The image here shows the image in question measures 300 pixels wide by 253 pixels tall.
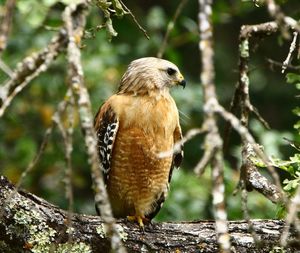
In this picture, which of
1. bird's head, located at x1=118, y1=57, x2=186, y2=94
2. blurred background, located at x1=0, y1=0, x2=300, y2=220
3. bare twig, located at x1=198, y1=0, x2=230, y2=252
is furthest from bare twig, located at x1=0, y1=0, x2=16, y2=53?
blurred background, located at x1=0, y1=0, x2=300, y2=220

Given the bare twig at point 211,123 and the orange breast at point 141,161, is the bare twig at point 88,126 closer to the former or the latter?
the bare twig at point 211,123

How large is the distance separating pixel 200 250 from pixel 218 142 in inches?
78.5

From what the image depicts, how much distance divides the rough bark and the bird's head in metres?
1.22

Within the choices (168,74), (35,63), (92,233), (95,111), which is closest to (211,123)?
(35,63)

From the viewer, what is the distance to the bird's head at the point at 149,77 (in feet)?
17.8

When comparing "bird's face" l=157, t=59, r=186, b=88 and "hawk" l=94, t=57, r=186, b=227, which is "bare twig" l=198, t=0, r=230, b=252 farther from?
"bird's face" l=157, t=59, r=186, b=88

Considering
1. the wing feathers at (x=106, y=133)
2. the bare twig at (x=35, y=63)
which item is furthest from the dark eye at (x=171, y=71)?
the bare twig at (x=35, y=63)

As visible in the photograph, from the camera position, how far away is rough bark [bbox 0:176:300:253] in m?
3.99

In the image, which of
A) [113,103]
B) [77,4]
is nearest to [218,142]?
→ [77,4]

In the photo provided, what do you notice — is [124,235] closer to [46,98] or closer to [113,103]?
[113,103]

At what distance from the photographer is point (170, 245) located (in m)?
4.33

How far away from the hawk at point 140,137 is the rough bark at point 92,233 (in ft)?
2.04

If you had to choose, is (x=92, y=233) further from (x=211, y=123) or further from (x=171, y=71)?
(x=211, y=123)

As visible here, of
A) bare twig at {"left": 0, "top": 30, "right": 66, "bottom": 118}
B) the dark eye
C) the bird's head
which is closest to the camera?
bare twig at {"left": 0, "top": 30, "right": 66, "bottom": 118}
